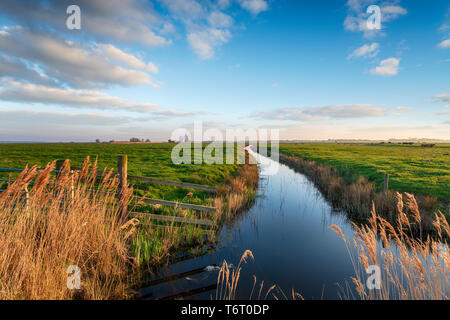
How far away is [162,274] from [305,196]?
42.3ft

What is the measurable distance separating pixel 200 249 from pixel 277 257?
9.31 ft

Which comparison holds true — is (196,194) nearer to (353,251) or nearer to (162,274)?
(162,274)

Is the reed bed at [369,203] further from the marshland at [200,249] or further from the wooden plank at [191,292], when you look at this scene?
the wooden plank at [191,292]

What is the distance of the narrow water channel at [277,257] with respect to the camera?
5.57 metres

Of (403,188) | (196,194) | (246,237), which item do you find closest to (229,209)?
(246,237)

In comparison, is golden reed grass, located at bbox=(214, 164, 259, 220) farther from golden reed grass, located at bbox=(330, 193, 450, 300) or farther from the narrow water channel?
golden reed grass, located at bbox=(330, 193, 450, 300)

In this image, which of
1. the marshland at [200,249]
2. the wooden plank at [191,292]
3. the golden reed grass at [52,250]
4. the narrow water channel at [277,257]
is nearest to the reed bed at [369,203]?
the marshland at [200,249]

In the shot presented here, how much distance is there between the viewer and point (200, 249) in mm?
7305

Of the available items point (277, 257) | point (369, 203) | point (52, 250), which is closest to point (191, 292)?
point (52, 250)

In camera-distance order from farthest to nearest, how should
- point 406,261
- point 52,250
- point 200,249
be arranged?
1. point 200,249
2. point 52,250
3. point 406,261

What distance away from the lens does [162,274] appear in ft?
19.0

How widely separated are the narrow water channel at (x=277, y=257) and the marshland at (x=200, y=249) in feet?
0.12

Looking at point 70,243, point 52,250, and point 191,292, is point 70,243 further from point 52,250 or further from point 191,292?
point 191,292
